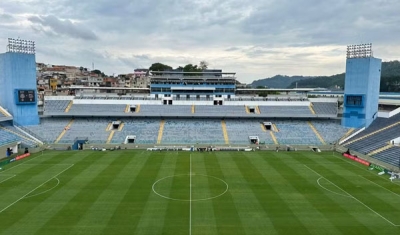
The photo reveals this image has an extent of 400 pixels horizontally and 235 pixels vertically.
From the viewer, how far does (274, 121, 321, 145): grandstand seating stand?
42.3m

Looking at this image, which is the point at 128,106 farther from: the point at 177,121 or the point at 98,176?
the point at 98,176

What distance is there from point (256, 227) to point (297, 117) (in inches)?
1352

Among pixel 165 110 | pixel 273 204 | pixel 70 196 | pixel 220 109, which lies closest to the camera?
pixel 273 204

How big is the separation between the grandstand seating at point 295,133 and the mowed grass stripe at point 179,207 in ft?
61.2

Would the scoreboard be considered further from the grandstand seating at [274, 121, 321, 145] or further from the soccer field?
the grandstand seating at [274, 121, 321, 145]

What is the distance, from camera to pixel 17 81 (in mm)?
42906

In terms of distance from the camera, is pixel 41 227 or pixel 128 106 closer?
pixel 41 227

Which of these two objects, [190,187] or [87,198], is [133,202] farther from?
[190,187]

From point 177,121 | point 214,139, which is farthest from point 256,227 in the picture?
point 177,121

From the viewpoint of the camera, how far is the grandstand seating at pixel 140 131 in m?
42.5

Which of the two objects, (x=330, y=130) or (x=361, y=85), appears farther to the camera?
(x=330, y=130)

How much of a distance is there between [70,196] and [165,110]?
2863 cm

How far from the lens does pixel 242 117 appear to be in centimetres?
4953

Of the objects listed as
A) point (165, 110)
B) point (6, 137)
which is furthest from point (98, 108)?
point (6, 137)
